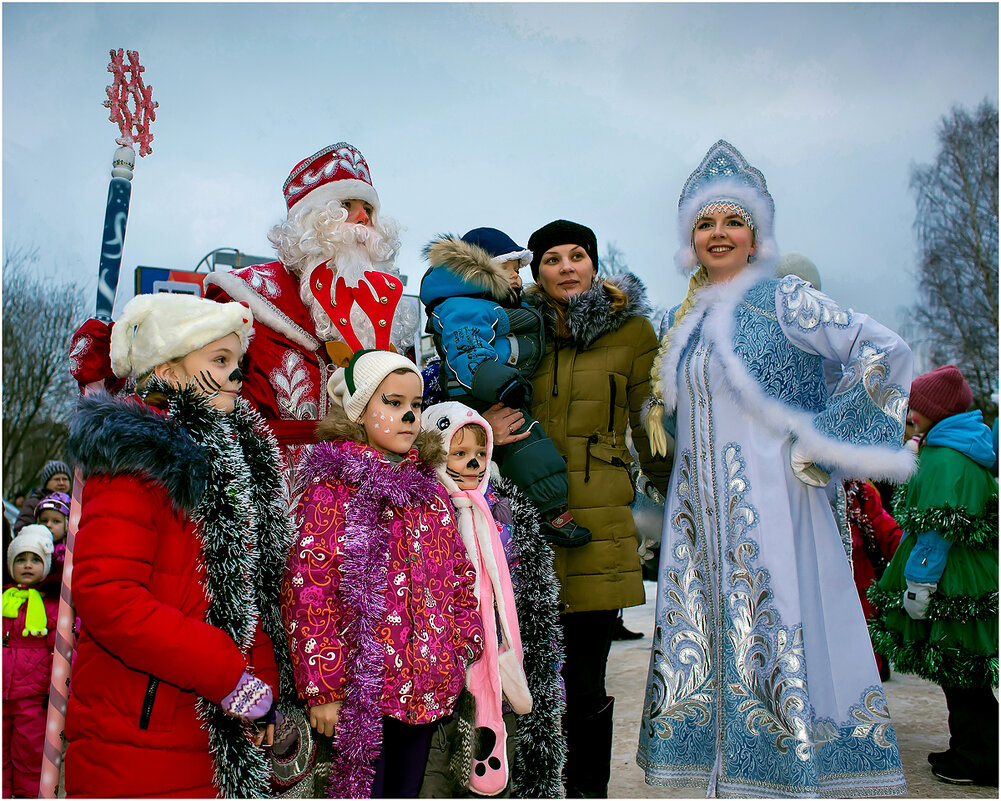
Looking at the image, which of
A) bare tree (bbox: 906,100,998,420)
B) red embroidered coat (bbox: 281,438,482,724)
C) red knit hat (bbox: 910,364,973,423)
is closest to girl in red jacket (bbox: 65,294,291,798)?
red embroidered coat (bbox: 281,438,482,724)

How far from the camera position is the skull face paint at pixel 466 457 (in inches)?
115

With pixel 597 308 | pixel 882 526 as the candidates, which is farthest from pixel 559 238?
pixel 882 526

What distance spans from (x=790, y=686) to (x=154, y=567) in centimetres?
218

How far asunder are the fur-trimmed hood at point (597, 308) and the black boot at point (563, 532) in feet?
2.44

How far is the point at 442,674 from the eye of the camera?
2504 mm

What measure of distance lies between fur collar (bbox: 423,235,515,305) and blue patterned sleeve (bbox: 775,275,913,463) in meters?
1.21

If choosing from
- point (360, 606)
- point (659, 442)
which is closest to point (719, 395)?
point (659, 442)


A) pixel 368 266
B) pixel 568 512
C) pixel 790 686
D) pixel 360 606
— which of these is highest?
pixel 368 266

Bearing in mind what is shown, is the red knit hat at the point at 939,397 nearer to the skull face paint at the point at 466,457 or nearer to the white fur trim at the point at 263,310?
the skull face paint at the point at 466,457

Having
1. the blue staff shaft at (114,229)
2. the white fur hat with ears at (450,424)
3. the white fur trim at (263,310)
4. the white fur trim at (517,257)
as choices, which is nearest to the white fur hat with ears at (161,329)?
the blue staff shaft at (114,229)

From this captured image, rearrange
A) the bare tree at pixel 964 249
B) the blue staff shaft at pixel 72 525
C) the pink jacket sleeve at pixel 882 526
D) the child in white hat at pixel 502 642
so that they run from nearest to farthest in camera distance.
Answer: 1. the blue staff shaft at pixel 72 525
2. the child in white hat at pixel 502 642
3. the pink jacket sleeve at pixel 882 526
4. the bare tree at pixel 964 249

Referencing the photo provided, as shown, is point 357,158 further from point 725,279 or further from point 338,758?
point 338,758

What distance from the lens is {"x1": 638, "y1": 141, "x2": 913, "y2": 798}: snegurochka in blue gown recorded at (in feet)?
9.86

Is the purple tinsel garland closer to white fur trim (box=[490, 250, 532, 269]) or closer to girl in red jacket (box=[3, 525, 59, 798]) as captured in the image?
white fur trim (box=[490, 250, 532, 269])
